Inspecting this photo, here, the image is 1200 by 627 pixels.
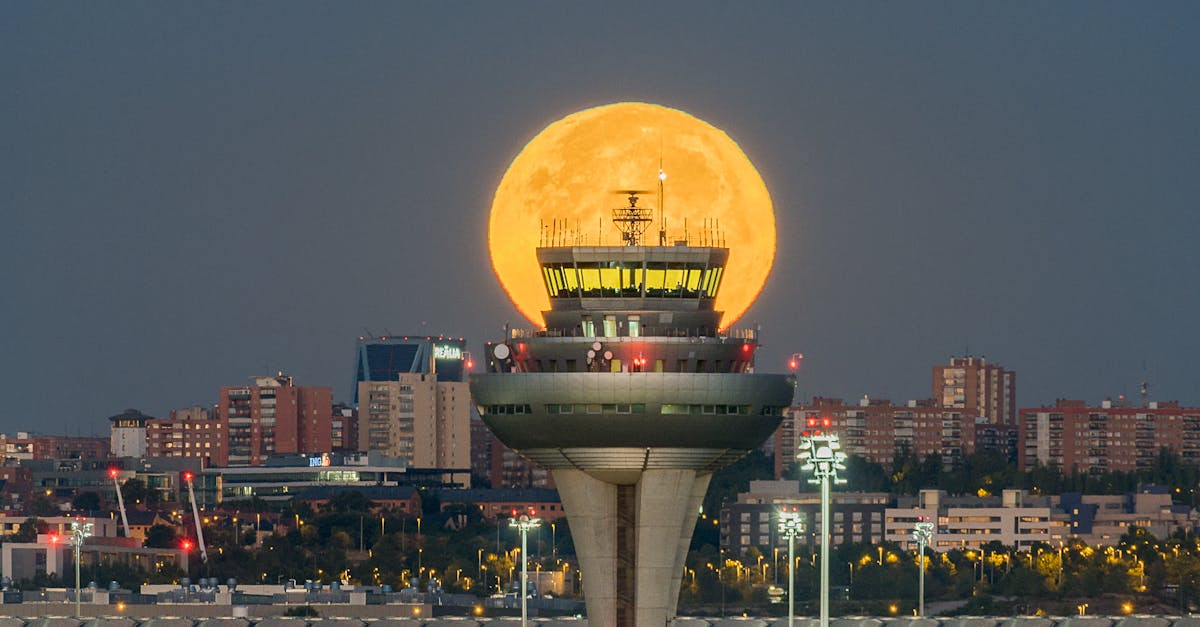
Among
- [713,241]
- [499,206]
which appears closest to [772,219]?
[713,241]

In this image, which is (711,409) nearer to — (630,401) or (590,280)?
(630,401)

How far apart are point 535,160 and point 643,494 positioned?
18984 mm

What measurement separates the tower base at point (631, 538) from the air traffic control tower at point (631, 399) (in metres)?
0.05

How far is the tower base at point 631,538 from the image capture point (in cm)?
17575

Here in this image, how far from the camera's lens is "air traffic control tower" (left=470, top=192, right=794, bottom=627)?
174 m

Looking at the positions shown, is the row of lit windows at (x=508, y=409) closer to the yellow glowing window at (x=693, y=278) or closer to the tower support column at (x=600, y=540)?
the tower support column at (x=600, y=540)

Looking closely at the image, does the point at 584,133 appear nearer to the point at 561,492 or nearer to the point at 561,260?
the point at 561,260

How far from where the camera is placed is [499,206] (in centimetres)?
17538

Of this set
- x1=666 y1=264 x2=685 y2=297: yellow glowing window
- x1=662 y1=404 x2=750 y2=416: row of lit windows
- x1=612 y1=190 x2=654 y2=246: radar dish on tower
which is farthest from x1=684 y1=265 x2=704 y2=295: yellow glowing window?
x1=662 y1=404 x2=750 y2=416: row of lit windows

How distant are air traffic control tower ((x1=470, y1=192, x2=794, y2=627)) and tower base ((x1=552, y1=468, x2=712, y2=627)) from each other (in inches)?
2.1

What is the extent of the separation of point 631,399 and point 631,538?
320 inches

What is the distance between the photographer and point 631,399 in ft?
570

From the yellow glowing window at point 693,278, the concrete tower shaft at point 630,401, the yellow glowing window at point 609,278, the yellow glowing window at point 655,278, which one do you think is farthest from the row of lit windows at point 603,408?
the yellow glowing window at point 693,278

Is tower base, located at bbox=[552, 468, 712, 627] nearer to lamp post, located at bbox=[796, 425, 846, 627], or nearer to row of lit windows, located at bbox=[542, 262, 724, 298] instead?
row of lit windows, located at bbox=[542, 262, 724, 298]
